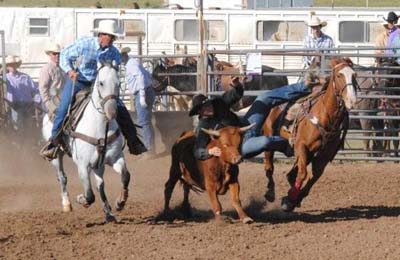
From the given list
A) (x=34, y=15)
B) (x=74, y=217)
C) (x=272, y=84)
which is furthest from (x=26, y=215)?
(x=34, y=15)

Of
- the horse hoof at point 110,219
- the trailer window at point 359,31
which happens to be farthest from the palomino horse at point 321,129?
the trailer window at point 359,31

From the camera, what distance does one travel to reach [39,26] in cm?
2419

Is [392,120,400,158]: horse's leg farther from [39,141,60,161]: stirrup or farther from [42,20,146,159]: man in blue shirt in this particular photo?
[39,141,60,161]: stirrup

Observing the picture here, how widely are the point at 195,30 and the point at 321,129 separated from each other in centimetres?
1400

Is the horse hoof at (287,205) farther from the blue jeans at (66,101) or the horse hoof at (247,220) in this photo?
the blue jeans at (66,101)

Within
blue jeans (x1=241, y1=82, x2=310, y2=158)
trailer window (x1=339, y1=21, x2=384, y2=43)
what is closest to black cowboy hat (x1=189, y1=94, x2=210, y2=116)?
blue jeans (x1=241, y1=82, x2=310, y2=158)

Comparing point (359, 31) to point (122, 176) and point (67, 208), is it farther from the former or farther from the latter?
point (122, 176)

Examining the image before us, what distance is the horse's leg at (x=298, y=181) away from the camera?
9805mm

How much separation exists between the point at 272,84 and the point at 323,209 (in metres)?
8.50

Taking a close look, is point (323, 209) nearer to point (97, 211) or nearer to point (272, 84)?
point (97, 211)

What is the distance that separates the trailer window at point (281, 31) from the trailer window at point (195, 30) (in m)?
0.87

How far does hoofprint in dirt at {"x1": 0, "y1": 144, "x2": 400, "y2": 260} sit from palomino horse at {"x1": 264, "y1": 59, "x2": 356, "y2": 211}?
1.12 feet

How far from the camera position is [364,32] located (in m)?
23.4

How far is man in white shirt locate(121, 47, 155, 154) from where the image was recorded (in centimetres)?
1566
